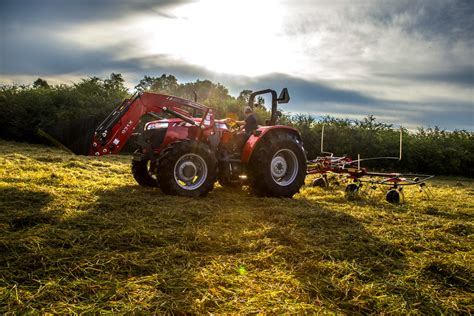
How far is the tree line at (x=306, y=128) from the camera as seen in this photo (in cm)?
1725

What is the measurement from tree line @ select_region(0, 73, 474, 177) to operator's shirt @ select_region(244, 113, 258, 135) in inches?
410

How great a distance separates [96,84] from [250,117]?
14727mm

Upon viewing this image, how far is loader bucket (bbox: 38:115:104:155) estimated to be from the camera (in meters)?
6.38

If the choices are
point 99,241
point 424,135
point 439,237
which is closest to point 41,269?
point 99,241

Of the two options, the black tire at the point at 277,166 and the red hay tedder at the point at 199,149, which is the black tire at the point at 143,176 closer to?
the red hay tedder at the point at 199,149

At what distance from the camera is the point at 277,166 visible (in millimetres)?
7219

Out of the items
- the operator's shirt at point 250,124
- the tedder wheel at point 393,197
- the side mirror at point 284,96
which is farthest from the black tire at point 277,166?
the tedder wheel at point 393,197

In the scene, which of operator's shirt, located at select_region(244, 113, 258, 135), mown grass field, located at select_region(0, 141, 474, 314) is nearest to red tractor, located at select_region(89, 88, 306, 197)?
operator's shirt, located at select_region(244, 113, 258, 135)

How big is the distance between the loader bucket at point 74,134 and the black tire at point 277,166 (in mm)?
2685

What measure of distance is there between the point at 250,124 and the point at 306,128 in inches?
525

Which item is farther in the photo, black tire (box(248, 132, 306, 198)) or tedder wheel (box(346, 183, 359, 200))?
tedder wheel (box(346, 183, 359, 200))

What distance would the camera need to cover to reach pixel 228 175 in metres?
6.81

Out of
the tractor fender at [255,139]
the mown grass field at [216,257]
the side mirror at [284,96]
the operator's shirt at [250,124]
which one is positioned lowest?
the mown grass field at [216,257]

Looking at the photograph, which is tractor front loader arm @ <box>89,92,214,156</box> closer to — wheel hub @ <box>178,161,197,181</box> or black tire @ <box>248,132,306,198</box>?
wheel hub @ <box>178,161,197,181</box>
